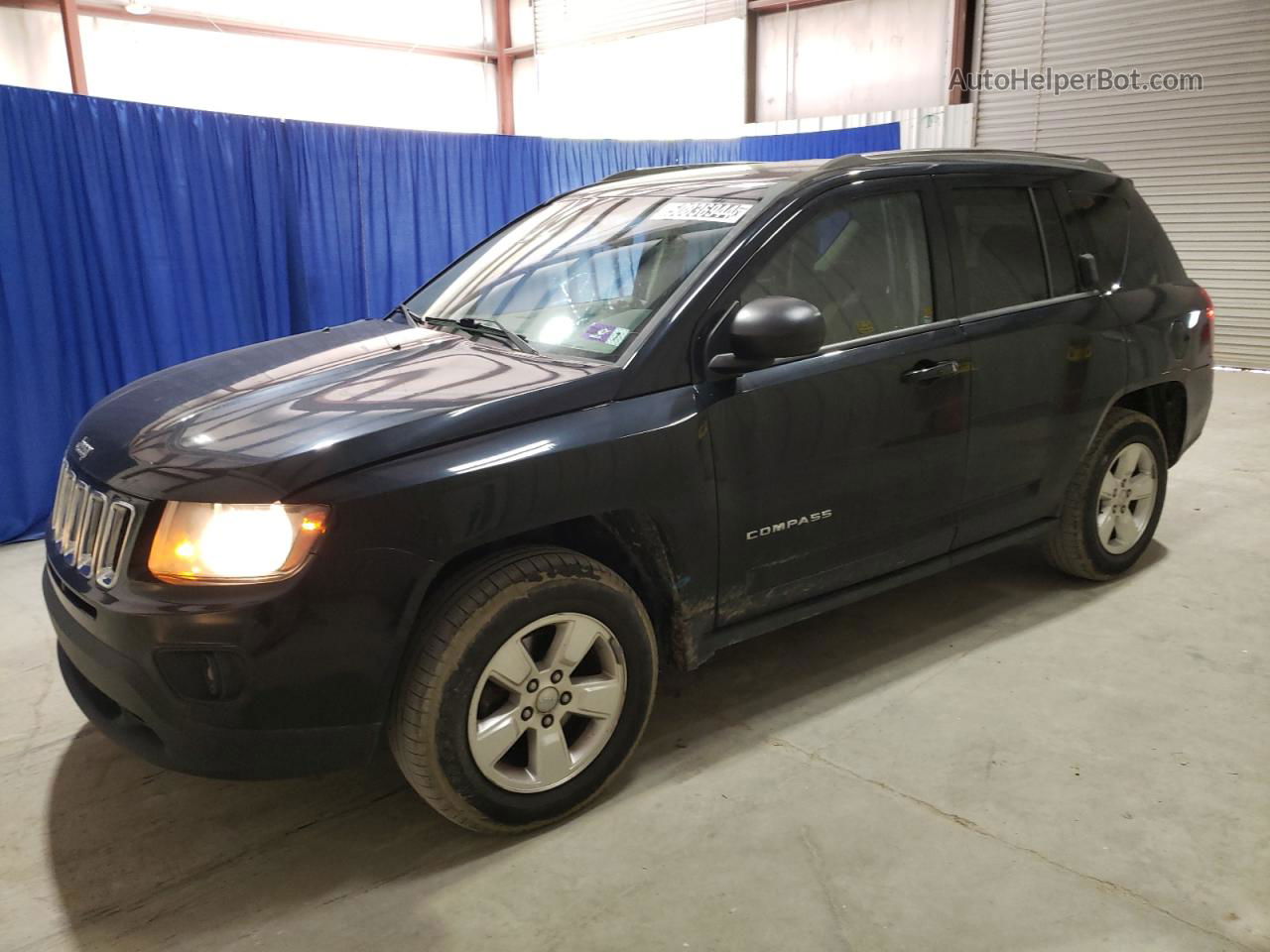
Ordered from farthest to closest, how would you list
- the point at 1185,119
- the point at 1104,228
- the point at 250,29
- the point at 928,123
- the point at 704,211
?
1. the point at 250,29
2. the point at 928,123
3. the point at 1185,119
4. the point at 1104,228
5. the point at 704,211

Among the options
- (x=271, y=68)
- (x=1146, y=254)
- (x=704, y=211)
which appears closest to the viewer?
(x=704, y=211)

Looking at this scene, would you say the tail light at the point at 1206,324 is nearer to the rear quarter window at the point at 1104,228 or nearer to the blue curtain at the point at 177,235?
the rear quarter window at the point at 1104,228

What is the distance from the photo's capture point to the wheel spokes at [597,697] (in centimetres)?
240

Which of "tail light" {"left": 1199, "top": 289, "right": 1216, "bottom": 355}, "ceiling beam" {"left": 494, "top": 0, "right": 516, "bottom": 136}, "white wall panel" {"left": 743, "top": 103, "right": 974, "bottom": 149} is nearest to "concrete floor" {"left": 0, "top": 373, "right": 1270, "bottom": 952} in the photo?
"tail light" {"left": 1199, "top": 289, "right": 1216, "bottom": 355}

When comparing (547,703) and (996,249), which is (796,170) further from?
(547,703)

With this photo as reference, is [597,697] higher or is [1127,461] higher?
[1127,461]

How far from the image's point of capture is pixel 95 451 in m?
2.37

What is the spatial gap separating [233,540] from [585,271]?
1.40 meters

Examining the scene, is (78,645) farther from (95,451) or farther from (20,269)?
(20,269)

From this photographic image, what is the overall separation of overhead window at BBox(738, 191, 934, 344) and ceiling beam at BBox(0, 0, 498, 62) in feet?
38.5

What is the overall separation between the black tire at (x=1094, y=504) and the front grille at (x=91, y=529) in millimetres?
3158

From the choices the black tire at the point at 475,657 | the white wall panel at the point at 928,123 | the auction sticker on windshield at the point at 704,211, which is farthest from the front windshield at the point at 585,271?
the white wall panel at the point at 928,123

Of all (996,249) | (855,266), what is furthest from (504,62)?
(855,266)

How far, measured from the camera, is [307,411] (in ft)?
7.52
